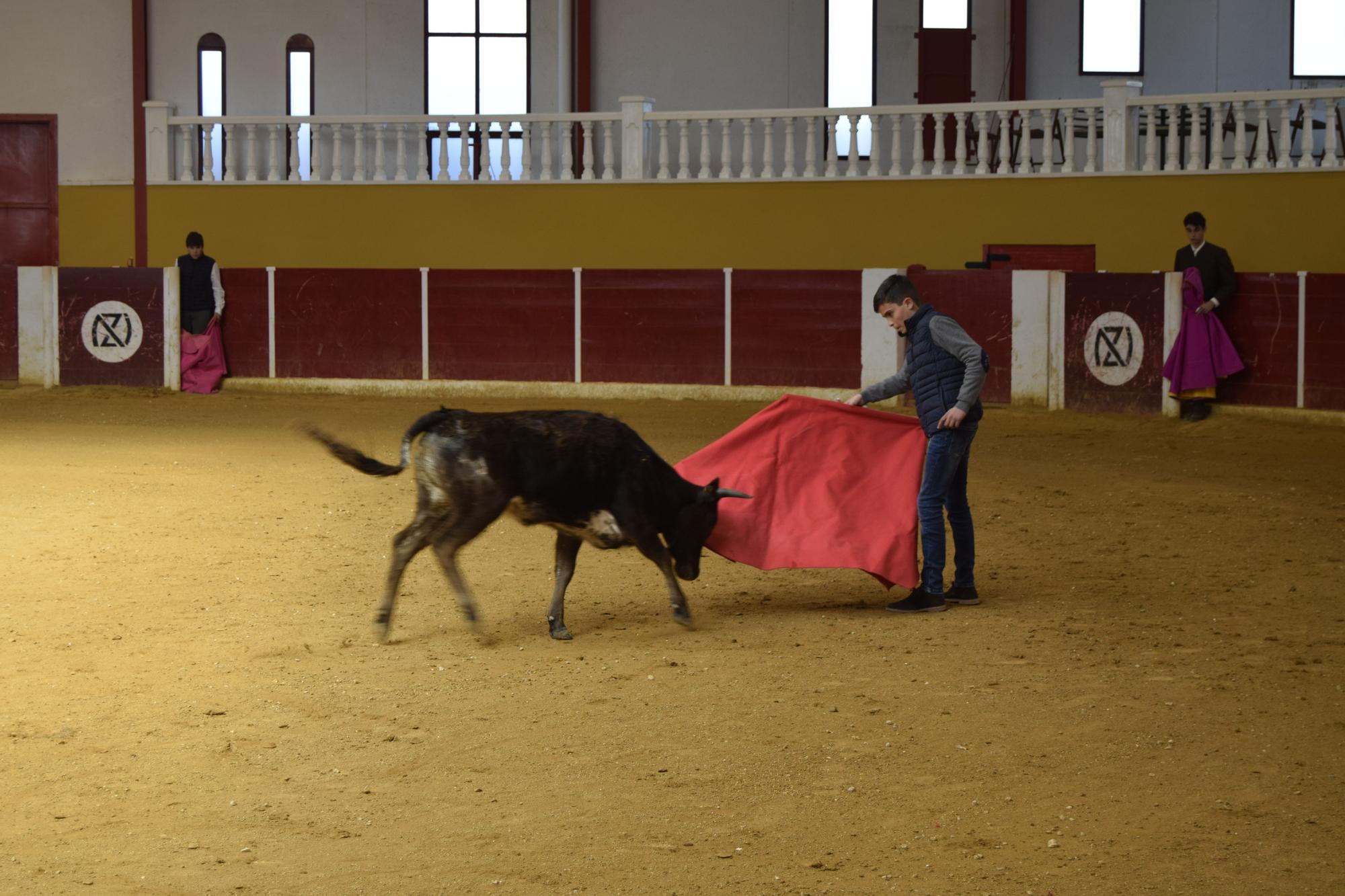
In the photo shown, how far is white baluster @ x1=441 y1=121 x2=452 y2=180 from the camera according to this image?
1722 centimetres

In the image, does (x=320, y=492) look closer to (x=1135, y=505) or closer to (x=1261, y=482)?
(x=1135, y=505)

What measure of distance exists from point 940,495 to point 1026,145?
34.1ft

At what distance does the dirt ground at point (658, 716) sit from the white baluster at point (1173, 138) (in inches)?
287

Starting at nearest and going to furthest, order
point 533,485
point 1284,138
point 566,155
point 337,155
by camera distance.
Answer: point 533,485 < point 1284,138 < point 566,155 < point 337,155

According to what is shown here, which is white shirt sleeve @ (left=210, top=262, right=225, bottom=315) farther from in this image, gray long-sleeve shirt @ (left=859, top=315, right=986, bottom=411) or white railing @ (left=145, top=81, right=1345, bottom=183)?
gray long-sleeve shirt @ (left=859, top=315, right=986, bottom=411)

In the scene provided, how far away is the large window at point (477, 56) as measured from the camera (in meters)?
19.6

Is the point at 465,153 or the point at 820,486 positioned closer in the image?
the point at 820,486

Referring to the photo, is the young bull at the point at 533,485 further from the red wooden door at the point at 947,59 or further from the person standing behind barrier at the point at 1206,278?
the red wooden door at the point at 947,59

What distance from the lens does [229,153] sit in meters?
17.8

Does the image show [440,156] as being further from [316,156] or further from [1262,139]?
[1262,139]

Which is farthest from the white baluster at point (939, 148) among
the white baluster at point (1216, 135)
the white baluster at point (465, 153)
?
the white baluster at point (465, 153)

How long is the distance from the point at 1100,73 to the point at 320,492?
12817 millimetres

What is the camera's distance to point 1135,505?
374 inches

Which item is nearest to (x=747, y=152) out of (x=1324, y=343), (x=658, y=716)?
(x=1324, y=343)
